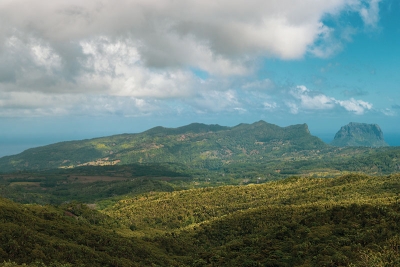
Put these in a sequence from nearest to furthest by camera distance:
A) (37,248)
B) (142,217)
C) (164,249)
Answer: (37,248) → (164,249) → (142,217)

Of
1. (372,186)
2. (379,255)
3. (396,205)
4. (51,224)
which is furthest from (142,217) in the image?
(379,255)

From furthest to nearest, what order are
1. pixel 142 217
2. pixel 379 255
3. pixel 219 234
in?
pixel 142 217 < pixel 219 234 < pixel 379 255

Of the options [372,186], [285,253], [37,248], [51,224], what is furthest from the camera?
[372,186]

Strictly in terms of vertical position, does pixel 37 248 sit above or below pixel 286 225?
above

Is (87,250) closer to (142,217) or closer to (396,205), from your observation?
(396,205)

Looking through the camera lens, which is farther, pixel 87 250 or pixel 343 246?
pixel 87 250

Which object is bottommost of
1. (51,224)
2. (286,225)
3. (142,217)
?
(142,217)

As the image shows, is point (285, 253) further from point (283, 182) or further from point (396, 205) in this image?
point (283, 182)

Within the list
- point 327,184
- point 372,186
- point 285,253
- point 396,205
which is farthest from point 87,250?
point 327,184

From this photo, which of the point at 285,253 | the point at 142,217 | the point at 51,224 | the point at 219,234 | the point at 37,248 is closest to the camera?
the point at 37,248
